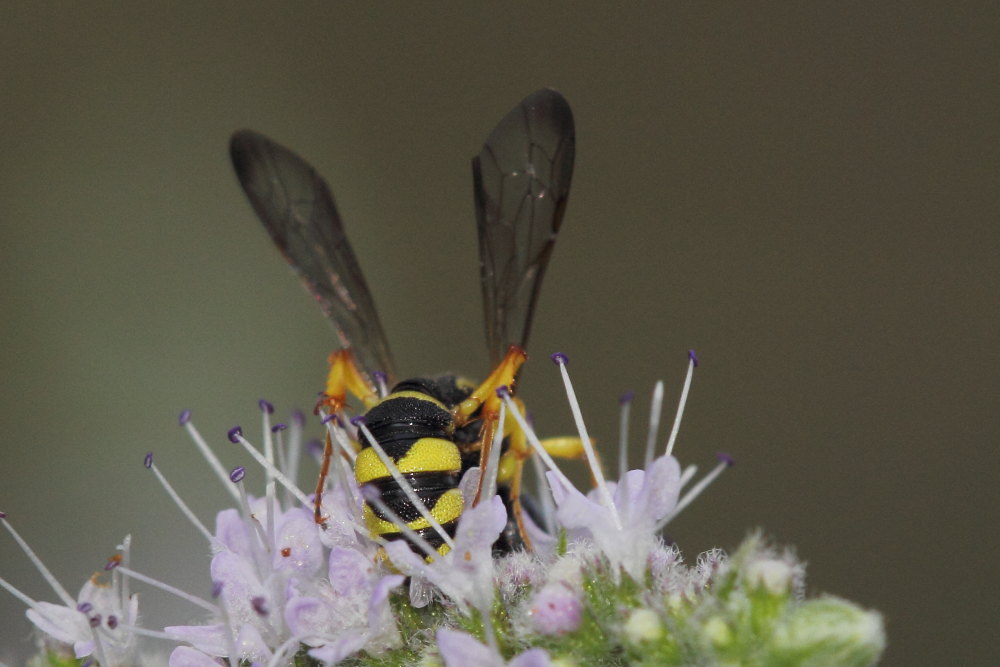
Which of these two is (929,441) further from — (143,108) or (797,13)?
(143,108)

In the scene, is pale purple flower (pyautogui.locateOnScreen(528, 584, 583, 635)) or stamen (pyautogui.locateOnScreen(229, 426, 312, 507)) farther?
stamen (pyautogui.locateOnScreen(229, 426, 312, 507))

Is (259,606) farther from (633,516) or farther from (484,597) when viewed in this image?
(633,516)

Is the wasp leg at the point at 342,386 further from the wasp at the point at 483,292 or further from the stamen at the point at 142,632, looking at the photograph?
the stamen at the point at 142,632

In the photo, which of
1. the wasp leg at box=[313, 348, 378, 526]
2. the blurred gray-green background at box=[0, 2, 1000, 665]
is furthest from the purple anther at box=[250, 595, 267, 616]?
the blurred gray-green background at box=[0, 2, 1000, 665]

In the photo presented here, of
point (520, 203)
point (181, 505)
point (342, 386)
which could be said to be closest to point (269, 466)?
point (181, 505)

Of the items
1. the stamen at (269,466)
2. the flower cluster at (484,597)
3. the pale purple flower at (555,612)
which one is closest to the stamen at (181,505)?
the flower cluster at (484,597)

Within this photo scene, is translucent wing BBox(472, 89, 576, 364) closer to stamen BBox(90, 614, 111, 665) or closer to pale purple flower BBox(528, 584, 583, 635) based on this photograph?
pale purple flower BBox(528, 584, 583, 635)
